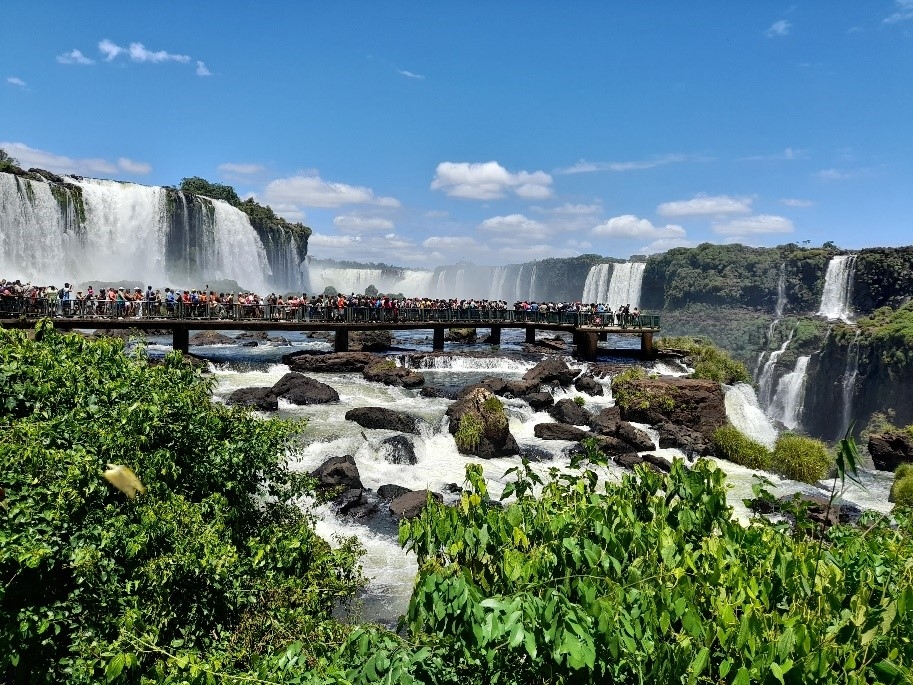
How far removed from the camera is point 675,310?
8812cm

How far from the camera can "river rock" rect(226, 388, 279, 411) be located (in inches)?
819

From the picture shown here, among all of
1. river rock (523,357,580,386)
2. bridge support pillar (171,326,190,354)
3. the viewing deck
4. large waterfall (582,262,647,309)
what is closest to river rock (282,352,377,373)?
the viewing deck

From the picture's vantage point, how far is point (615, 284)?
242ft

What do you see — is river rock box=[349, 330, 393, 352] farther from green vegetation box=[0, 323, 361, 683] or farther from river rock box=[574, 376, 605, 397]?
green vegetation box=[0, 323, 361, 683]

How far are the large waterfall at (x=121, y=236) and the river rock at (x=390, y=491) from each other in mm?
40393

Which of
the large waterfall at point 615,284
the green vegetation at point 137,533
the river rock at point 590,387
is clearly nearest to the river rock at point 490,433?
the river rock at point 590,387

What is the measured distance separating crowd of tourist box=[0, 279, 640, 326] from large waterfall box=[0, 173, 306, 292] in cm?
1515

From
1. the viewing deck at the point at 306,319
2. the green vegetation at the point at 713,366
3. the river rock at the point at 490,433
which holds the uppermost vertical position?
the viewing deck at the point at 306,319

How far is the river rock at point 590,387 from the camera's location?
26627 millimetres

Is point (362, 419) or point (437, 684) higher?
point (437, 684)

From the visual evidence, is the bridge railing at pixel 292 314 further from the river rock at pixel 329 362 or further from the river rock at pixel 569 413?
the river rock at pixel 569 413

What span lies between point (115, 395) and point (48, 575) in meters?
2.28

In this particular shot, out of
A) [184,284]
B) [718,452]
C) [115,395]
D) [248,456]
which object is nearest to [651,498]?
[248,456]

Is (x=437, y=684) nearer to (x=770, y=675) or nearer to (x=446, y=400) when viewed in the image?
(x=770, y=675)
